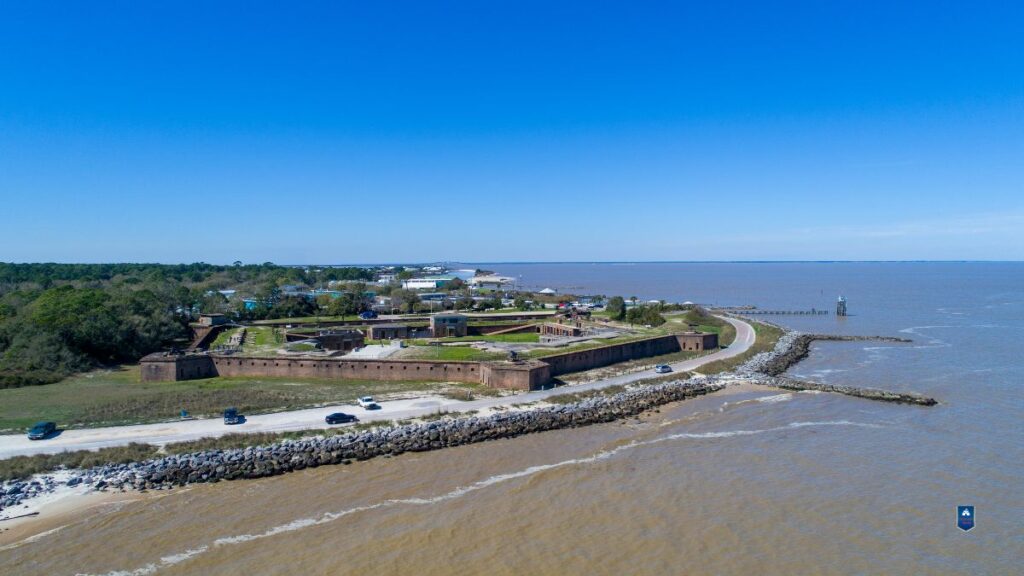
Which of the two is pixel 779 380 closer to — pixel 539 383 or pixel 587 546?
pixel 539 383

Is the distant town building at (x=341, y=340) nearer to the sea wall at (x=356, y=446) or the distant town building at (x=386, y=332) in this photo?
the distant town building at (x=386, y=332)

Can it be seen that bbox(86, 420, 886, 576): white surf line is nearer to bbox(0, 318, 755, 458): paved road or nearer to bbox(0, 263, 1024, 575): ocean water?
bbox(0, 263, 1024, 575): ocean water

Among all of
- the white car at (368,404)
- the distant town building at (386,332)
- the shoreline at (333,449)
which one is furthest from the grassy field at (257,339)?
the shoreline at (333,449)

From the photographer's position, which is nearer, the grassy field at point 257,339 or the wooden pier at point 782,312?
the grassy field at point 257,339

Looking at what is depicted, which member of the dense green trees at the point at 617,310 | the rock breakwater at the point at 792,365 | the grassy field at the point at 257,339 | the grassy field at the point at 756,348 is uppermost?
the dense green trees at the point at 617,310

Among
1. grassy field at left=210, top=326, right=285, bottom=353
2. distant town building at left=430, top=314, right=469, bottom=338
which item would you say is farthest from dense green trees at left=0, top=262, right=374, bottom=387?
distant town building at left=430, top=314, right=469, bottom=338

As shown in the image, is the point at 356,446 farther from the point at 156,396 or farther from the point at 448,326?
the point at 448,326

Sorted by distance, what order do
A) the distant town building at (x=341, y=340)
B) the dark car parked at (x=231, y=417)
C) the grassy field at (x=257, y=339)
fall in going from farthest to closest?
the distant town building at (x=341, y=340) < the grassy field at (x=257, y=339) < the dark car parked at (x=231, y=417)
